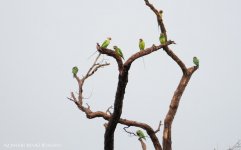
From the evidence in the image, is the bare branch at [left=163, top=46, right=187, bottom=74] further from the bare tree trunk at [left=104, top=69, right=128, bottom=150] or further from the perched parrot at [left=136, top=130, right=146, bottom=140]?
the bare tree trunk at [left=104, top=69, right=128, bottom=150]

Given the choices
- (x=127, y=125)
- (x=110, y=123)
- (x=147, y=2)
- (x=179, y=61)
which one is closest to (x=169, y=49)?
(x=179, y=61)

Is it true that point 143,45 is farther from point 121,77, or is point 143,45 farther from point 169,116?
point 121,77

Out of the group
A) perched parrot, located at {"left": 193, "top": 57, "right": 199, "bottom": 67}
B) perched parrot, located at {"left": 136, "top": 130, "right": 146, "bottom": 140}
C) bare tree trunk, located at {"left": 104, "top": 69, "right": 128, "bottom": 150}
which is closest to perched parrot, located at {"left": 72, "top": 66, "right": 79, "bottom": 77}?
perched parrot, located at {"left": 136, "top": 130, "right": 146, "bottom": 140}

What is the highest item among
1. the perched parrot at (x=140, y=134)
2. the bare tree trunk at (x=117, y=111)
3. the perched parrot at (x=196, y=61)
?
the perched parrot at (x=196, y=61)

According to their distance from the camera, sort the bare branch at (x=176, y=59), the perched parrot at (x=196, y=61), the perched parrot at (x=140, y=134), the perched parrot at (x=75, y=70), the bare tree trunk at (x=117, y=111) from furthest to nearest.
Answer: the perched parrot at (x=140, y=134) < the perched parrot at (x=196, y=61) < the perched parrot at (x=75, y=70) < the bare branch at (x=176, y=59) < the bare tree trunk at (x=117, y=111)

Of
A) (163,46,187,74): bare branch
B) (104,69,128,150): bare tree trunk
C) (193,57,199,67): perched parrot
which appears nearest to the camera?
(104,69,128,150): bare tree trunk

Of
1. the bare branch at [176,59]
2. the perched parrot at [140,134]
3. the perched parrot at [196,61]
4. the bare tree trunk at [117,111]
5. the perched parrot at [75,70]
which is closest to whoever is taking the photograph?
the bare tree trunk at [117,111]

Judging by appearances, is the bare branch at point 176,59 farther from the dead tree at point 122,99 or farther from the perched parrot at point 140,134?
the perched parrot at point 140,134

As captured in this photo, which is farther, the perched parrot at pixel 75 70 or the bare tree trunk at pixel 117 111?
the perched parrot at pixel 75 70

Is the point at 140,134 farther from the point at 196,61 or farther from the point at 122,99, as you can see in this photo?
the point at 122,99

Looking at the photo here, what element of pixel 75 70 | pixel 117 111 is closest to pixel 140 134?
pixel 75 70

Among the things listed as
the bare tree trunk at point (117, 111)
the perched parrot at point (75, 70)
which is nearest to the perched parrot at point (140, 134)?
the perched parrot at point (75, 70)

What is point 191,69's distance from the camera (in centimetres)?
835

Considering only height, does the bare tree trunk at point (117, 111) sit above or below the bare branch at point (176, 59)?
below
